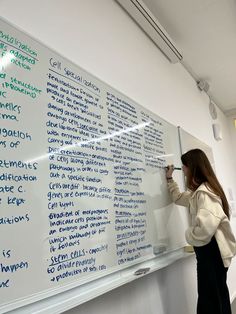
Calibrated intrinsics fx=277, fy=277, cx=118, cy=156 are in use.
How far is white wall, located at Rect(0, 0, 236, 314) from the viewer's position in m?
1.25

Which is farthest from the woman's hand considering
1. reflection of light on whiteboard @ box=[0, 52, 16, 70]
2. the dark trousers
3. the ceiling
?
reflection of light on whiteboard @ box=[0, 52, 16, 70]

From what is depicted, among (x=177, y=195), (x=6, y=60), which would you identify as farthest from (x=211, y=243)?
(x=6, y=60)

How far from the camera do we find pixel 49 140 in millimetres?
1097

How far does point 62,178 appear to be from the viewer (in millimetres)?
1125

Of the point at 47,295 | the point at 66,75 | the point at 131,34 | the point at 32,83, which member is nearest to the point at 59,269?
the point at 47,295

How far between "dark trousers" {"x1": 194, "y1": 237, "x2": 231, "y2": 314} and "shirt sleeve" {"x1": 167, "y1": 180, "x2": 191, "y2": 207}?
0.38 meters

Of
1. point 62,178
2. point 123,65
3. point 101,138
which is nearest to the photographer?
point 62,178

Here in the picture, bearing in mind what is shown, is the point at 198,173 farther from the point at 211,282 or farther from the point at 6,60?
the point at 6,60

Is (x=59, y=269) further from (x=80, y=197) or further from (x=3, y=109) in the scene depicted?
(x=3, y=109)

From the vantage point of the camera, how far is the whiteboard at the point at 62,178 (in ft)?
3.03

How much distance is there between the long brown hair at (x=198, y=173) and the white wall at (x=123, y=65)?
1.56 feet

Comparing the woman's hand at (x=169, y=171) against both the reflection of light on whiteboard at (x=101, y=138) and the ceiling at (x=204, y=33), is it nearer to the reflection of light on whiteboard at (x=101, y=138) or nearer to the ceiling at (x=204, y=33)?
the reflection of light on whiteboard at (x=101, y=138)

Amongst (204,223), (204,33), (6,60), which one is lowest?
(204,223)

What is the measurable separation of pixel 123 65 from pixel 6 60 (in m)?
0.98
